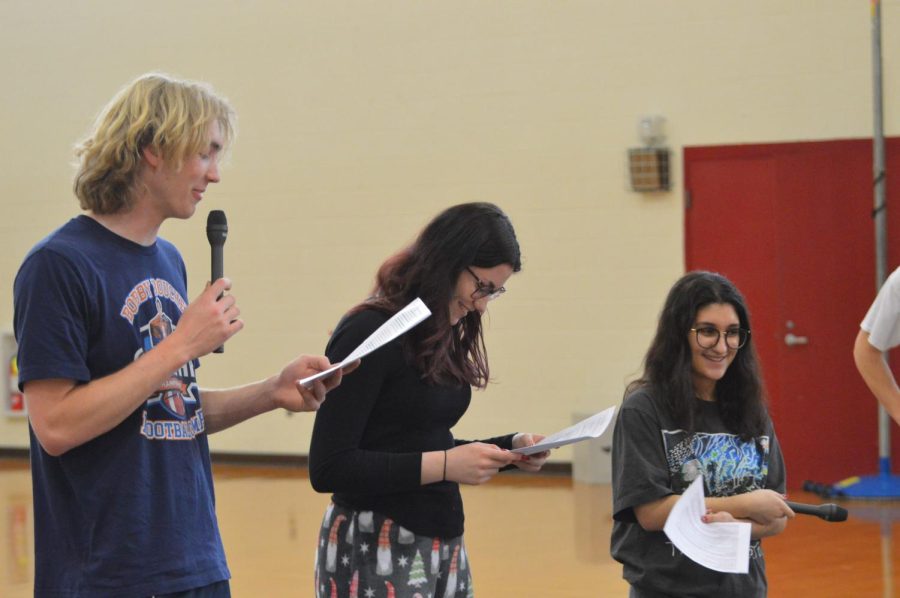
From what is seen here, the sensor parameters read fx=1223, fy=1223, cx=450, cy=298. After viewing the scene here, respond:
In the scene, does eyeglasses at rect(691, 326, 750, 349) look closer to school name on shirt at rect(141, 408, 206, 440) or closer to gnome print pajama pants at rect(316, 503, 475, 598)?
gnome print pajama pants at rect(316, 503, 475, 598)

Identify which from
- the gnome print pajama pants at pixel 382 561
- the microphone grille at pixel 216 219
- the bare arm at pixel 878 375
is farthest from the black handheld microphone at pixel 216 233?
the bare arm at pixel 878 375

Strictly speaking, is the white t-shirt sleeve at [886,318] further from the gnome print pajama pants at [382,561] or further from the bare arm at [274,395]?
the bare arm at [274,395]

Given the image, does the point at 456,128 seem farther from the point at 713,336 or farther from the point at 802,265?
the point at 713,336

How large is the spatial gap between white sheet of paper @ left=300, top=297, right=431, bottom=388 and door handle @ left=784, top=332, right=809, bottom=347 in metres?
6.43

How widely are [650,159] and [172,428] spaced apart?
679 centimetres

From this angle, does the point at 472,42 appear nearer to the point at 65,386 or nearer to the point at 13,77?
the point at 13,77

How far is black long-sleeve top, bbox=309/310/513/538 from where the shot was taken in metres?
2.26

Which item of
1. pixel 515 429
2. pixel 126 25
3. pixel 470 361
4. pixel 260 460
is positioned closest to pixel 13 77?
pixel 126 25

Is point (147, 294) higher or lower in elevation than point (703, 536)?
higher

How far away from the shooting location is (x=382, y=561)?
91.2 inches

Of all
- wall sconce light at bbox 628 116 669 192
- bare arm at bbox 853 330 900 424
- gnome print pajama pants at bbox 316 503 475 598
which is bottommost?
gnome print pajama pants at bbox 316 503 475 598

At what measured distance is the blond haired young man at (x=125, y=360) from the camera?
179cm

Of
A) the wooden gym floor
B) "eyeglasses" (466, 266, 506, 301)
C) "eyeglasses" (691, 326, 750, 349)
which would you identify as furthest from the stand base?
"eyeglasses" (466, 266, 506, 301)

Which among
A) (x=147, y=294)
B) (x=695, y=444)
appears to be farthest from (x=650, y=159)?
(x=147, y=294)
